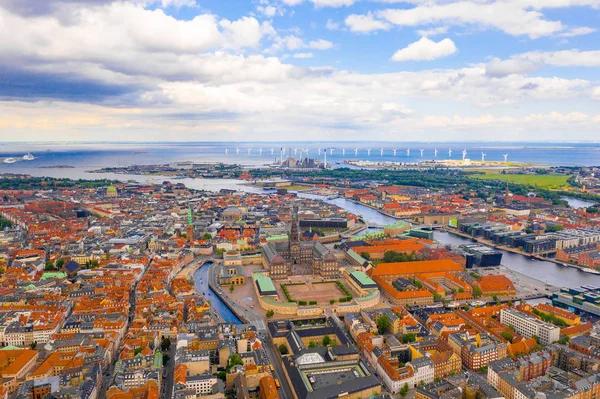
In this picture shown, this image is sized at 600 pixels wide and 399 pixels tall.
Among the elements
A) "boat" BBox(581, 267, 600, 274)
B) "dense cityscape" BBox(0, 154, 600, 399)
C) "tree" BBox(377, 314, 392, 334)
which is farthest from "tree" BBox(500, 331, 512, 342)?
"boat" BBox(581, 267, 600, 274)

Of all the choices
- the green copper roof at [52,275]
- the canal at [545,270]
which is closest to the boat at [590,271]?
the canal at [545,270]

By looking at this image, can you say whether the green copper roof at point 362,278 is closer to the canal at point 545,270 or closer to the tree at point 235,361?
the tree at point 235,361

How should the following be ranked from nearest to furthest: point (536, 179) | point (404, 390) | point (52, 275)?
point (404, 390) < point (52, 275) < point (536, 179)

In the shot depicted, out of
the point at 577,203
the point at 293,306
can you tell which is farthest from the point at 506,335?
the point at 577,203

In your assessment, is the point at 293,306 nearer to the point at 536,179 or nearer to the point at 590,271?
the point at 590,271

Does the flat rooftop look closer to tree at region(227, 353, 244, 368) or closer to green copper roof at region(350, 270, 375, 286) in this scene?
tree at region(227, 353, 244, 368)

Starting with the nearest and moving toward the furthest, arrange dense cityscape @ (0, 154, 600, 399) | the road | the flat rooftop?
the flat rooftop → dense cityscape @ (0, 154, 600, 399) → the road

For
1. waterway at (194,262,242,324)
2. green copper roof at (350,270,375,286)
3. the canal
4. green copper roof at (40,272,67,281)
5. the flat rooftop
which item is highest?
green copper roof at (350,270,375,286)
